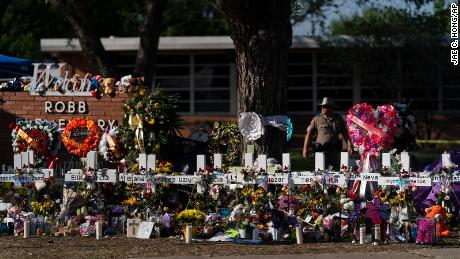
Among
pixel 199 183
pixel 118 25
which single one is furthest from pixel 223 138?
pixel 118 25

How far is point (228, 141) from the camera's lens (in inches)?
530

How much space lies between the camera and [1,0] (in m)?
24.9

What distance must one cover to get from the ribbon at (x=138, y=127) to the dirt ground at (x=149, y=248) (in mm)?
1739

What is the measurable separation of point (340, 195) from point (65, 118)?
19.5 feet

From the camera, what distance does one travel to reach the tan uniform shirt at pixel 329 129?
1420cm

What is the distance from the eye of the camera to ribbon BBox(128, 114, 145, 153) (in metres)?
12.5

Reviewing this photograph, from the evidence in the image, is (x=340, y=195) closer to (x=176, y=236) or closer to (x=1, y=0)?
(x=176, y=236)

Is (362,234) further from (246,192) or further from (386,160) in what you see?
(246,192)

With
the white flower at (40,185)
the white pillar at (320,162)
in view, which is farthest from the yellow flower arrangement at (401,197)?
the white flower at (40,185)

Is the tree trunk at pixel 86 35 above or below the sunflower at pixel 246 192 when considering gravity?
above

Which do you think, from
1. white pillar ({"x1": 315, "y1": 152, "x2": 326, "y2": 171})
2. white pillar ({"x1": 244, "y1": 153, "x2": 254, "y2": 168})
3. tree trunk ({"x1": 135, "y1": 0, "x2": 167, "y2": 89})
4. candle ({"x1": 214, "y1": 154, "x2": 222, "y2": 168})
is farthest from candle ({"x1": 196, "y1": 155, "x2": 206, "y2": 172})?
tree trunk ({"x1": 135, "y1": 0, "x2": 167, "y2": 89})

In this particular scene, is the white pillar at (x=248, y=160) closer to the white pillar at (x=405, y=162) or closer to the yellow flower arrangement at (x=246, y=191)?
the yellow flower arrangement at (x=246, y=191)

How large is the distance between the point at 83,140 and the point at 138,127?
1049 mm

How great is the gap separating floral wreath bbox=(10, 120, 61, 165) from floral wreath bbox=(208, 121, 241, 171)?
2205 mm
